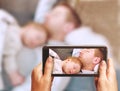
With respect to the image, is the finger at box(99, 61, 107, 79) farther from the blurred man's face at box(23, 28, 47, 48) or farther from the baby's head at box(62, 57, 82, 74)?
the blurred man's face at box(23, 28, 47, 48)

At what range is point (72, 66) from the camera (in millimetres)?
435

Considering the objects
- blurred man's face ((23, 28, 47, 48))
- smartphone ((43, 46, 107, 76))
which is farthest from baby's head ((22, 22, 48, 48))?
smartphone ((43, 46, 107, 76))

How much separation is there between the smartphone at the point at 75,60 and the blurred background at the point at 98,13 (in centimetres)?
52

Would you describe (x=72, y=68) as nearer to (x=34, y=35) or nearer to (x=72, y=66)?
(x=72, y=66)

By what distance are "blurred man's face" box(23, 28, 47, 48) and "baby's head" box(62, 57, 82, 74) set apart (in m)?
0.53

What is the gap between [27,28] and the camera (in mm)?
985

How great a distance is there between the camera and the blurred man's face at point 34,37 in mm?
971

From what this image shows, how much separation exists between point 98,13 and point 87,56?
1.79 ft

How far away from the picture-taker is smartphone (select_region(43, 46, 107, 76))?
1.44 feet

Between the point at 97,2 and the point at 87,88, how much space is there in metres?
0.33

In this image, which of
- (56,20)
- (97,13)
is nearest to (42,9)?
(56,20)

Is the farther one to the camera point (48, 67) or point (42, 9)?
point (42, 9)

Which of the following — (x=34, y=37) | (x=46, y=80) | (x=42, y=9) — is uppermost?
(x=42, y=9)

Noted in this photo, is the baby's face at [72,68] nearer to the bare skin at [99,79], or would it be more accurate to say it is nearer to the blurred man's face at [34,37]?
the bare skin at [99,79]
